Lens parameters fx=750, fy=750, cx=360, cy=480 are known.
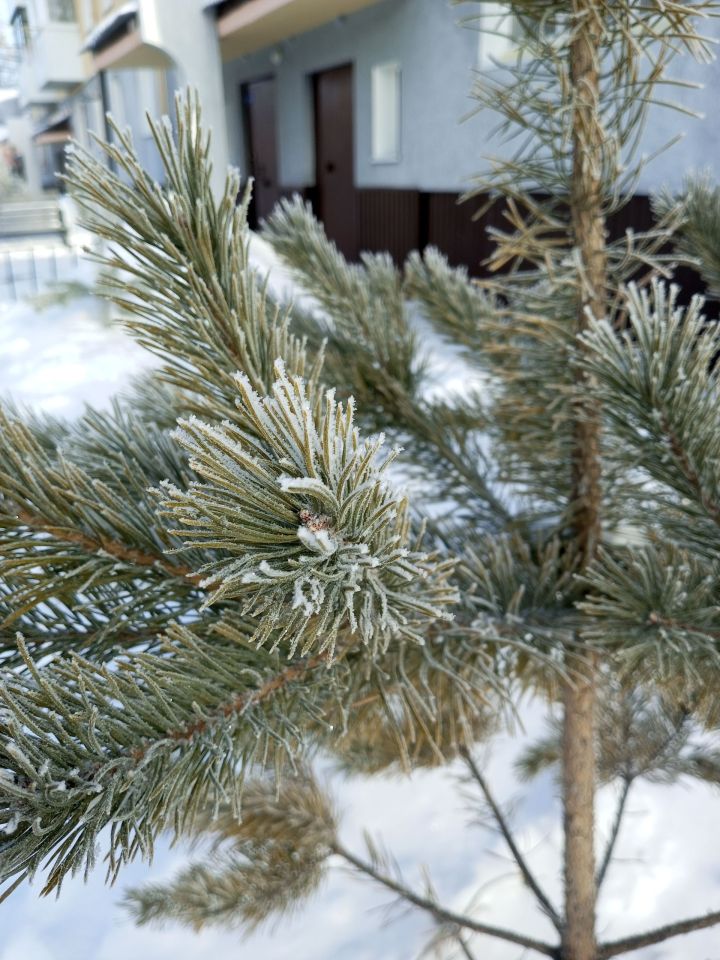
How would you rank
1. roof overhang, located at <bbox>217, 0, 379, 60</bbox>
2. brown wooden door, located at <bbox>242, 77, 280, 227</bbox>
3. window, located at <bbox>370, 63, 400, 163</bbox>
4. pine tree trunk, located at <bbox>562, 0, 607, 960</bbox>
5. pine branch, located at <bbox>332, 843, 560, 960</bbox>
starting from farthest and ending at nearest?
brown wooden door, located at <bbox>242, 77, 280, 227</bbox> → window, located at <bbox>370, 63, 400, 163</bbox> → roof overhang, located at <bbox>217, 0, 379, 60</bbox> → pine branch, located at <bbox>332, 843, 560, 960</bbox> → pine tree trunk, located at <bbox>562, 0, 607, 960</bbox>

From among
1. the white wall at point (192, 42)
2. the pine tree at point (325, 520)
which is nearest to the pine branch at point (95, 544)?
the pine tree at point (325, 520)

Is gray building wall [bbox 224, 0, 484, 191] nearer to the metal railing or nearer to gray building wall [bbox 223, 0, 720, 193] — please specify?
gray building wall [bbox 223, 0, 720, 193]

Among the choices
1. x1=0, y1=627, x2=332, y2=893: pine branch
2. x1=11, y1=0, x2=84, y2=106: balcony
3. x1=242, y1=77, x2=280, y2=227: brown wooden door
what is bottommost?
x1=0, y1=627, x2=332, y2=893: pine branch

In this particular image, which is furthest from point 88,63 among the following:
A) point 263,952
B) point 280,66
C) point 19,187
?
point 263,952

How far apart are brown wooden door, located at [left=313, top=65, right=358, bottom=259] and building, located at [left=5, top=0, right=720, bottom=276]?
0.02m

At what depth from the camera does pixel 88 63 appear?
10.7 meters

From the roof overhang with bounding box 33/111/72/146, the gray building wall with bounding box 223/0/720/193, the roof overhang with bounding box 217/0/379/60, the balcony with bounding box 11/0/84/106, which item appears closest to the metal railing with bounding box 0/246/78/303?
the roof overhang with bounding box 217/0/379/60

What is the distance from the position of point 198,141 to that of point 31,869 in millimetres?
425

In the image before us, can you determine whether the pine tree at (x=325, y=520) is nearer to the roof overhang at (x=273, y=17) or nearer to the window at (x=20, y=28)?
the roof overhang at (x=273, y=17)

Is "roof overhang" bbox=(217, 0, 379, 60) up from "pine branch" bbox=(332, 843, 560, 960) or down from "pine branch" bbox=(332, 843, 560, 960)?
up

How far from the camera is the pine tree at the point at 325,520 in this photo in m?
0.37

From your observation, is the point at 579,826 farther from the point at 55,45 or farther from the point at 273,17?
the point at 55,45

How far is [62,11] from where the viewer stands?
11070mm

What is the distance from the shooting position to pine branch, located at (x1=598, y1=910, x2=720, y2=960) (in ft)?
3.30
